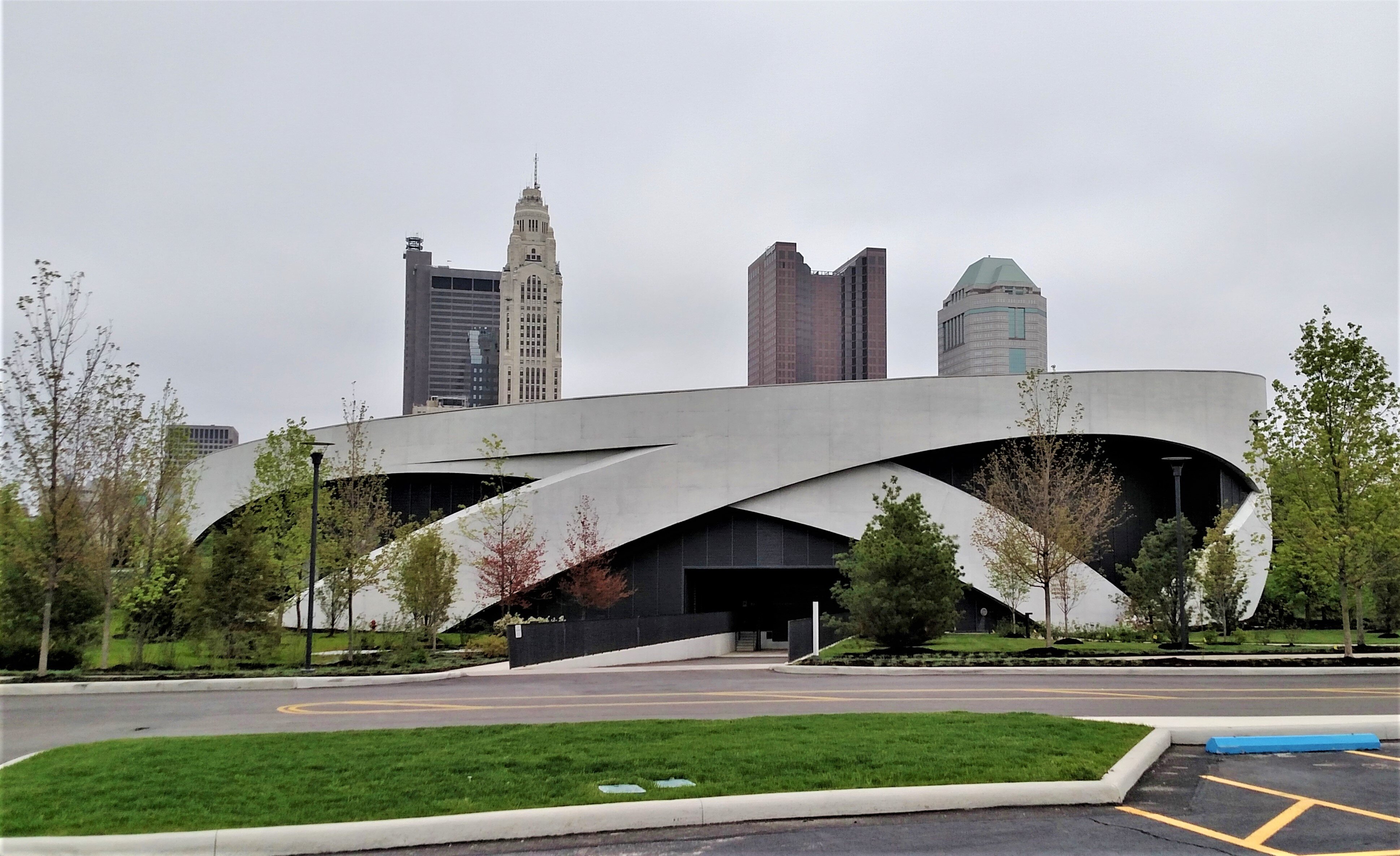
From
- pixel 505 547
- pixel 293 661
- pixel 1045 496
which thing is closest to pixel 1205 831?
pixel 1045 496

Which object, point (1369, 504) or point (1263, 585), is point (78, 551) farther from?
point (1263, 585)

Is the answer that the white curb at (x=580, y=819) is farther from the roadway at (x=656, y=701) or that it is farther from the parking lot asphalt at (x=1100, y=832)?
the roadway at (x=656, y=701)

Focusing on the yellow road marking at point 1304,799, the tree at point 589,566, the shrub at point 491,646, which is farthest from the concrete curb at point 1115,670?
the tree at point 589,566

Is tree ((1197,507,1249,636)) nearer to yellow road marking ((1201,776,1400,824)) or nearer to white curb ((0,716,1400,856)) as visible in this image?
yellow road marking ((1201,776,1400,824))

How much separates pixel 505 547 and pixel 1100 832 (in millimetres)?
29172

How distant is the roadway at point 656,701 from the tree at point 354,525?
899 centimetres

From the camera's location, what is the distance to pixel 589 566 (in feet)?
123

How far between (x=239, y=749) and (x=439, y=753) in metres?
2.09

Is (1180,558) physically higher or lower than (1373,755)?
higher

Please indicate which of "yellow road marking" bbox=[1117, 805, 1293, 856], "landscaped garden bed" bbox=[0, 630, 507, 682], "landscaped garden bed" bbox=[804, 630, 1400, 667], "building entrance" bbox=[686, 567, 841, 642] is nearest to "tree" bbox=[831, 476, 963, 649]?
"landscaped garden bed" bbox=[804, 630, 1400, 667]

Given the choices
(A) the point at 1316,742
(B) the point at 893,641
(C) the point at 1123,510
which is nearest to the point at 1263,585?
(C) the point at 1123,510

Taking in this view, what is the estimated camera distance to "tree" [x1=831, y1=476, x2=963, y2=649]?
25.7m

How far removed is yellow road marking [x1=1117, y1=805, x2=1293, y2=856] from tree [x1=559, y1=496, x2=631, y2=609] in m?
29.3

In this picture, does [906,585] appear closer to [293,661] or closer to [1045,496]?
[1045,496]
